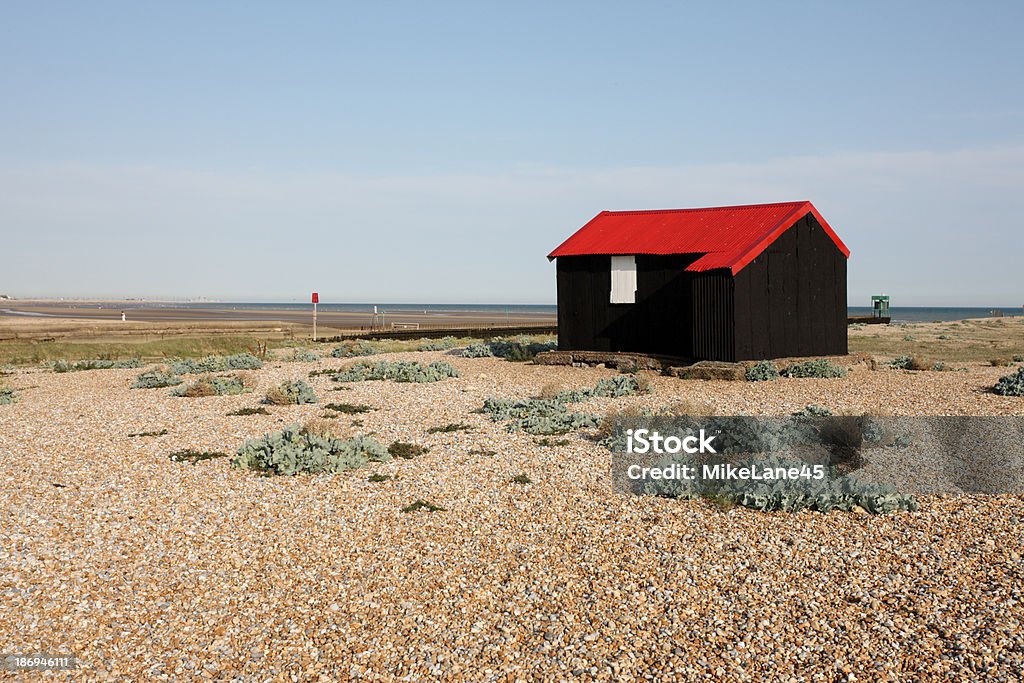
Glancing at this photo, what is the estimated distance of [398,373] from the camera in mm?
23312

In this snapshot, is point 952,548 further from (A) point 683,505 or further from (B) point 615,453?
(B) point 615,453

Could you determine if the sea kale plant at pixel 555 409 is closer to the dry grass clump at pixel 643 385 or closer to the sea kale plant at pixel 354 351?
the dry grass clump at pixel 643 385

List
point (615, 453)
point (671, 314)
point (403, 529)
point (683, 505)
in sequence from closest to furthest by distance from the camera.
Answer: point (403, 529) < point (683, 505) < point (615, 453) < point (671, 314)

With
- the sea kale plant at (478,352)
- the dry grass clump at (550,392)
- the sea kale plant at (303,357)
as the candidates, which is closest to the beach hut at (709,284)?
the sea kale plant at (478,352)

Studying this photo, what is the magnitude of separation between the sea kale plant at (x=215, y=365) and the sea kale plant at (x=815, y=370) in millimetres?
16659

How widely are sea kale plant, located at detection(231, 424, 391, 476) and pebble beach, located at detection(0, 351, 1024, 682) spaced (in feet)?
1.05

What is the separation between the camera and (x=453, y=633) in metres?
6.54

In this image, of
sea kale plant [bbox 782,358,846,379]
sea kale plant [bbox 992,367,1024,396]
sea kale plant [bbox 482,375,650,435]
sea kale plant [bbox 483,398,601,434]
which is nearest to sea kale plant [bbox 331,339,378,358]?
sea kale plant [bbox 482,375,650,435]

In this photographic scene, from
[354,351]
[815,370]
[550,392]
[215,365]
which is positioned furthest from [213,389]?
[815,370]

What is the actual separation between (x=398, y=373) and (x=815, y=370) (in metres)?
11.5

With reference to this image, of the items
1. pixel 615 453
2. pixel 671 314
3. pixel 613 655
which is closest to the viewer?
pixel 613 655

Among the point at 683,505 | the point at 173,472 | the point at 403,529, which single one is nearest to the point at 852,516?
the point at 683,505

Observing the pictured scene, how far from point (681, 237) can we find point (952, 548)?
16.8 meters

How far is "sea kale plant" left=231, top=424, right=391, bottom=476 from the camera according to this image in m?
11.8
